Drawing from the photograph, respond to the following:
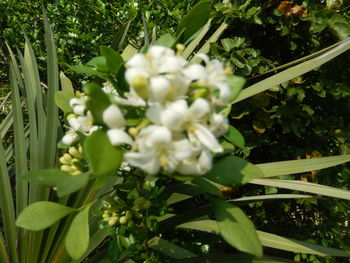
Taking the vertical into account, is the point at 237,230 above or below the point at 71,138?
below

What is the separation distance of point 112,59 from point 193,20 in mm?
197

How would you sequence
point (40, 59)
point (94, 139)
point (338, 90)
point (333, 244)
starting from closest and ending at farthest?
point (94, 139) < point (338, 90) < point (333, 244) < point (40, 59)

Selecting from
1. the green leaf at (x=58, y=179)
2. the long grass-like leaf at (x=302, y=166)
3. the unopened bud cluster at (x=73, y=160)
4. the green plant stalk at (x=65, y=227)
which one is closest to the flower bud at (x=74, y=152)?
the unopened bud cluster at (x=73, y=160)

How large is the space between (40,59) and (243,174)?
169cm

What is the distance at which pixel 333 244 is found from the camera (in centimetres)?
147

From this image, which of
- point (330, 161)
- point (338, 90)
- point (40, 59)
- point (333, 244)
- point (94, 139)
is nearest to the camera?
point (94, 139)

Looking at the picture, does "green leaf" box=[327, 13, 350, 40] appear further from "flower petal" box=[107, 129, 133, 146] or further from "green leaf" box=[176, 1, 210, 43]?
"flower petal" box=[107, 129, 133, 146]

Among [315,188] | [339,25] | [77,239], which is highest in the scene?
[339,25]

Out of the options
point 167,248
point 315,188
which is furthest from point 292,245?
point 167,248

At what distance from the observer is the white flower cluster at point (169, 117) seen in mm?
457

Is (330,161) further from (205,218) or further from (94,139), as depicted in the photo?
(94,139)

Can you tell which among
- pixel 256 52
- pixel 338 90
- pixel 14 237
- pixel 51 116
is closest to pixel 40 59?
pixel 51 116

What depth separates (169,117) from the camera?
0.45 meters

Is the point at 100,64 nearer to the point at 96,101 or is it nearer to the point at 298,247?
the point at 96,101
